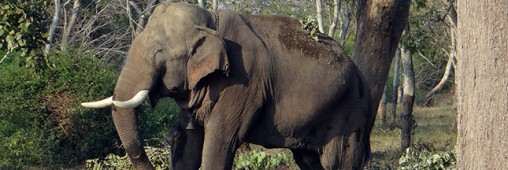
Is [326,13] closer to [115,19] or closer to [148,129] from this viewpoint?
[115,19]

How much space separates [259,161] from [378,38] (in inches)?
111

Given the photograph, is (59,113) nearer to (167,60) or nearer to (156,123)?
(156,123)

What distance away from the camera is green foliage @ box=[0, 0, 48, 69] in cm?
1110

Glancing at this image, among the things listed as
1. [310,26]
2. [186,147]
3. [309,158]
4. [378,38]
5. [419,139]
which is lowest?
[419,139]

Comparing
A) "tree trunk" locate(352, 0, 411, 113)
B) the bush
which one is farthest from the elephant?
the bush

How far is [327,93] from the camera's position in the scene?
9625 mm

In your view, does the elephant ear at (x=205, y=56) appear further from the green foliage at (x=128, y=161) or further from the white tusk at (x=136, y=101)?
the green foliage at (x=128, y=161)

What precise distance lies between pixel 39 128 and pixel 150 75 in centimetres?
624

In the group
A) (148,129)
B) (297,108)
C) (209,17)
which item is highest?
(209,17)

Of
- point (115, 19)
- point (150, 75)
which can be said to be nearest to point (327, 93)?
point (150, 75)

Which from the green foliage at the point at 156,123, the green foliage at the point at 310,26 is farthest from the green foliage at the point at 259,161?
the green foliage at the point at 310,26

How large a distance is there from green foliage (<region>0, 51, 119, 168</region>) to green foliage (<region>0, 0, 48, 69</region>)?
2866mm

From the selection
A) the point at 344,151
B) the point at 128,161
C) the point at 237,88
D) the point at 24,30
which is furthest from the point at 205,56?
the point at 128,161

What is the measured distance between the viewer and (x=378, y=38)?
11789mm
